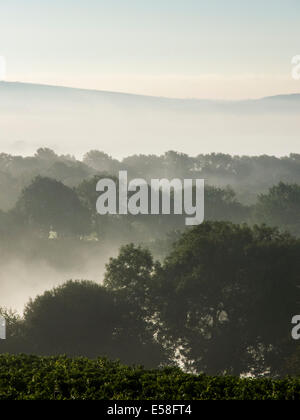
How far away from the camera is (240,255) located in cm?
5822

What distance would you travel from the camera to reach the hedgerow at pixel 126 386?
2469cm

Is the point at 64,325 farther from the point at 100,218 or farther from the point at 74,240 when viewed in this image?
the point at 100,218

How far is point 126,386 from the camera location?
26625 millimetres

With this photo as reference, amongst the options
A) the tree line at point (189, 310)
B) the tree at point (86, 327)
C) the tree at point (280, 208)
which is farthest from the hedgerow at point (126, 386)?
the tree at point (280, 208)

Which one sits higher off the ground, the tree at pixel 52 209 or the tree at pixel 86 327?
the tree at pixel 52 209

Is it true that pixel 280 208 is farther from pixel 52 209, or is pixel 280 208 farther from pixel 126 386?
pixel 126 386

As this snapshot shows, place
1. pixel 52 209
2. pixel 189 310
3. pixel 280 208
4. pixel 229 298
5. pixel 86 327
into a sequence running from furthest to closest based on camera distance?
1. pixel 52 209
2. pixel 280 208
3. pixel 189 310
4. pixel 229 298
5. pixel 86 327

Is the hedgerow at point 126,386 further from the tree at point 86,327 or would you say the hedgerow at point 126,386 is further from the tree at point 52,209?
the tree at point 52,209

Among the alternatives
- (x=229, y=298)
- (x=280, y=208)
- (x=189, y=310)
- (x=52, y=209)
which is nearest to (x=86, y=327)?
(x=189, y=310)

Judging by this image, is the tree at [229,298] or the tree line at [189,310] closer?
the tree line at [189,310]

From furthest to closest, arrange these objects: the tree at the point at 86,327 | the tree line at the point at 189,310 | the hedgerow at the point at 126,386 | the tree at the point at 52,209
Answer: the tree at the point at 52,209, the tree line at the point at 189,310, the tree at the point at 86,327, the hedgerow at the point at 126,386
